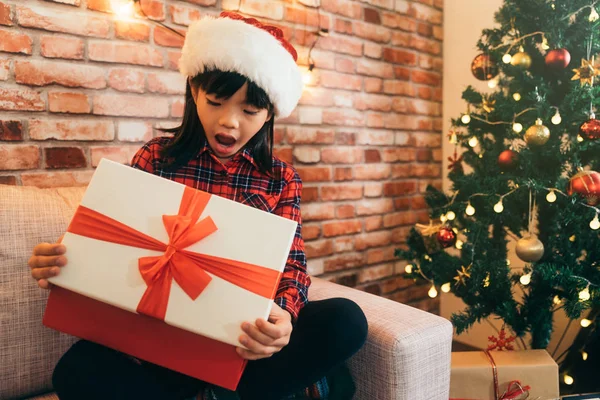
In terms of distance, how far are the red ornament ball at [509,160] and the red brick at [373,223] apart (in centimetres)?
65

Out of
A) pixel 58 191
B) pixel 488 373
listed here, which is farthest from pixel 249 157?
pixel 488 373

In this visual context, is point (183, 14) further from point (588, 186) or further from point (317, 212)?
point (588, 186)

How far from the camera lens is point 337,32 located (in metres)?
1.75

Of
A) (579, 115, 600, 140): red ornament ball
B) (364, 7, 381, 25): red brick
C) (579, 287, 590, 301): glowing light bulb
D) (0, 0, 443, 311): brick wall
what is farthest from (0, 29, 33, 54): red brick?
(579, 287, 590, 301): glowing light bulb

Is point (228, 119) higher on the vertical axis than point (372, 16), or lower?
lower

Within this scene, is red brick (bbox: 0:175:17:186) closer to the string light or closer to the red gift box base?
the red gift box base

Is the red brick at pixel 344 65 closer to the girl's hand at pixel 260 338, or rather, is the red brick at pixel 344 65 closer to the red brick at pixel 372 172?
the red brick at pixel 372 172

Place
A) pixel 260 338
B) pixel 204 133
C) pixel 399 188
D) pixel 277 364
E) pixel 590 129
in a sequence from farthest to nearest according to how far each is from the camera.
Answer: pixel 399 188
pixel 590 129
pixel 204 133
pixel 277 364
pixel 260 338

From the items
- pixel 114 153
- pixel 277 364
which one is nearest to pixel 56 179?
pixel 114 153

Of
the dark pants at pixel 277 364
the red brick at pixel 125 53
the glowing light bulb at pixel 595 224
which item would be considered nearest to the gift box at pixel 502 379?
the glowing light bulb at pixel 595 224

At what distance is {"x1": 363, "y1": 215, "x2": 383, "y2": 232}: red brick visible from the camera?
1923 mm

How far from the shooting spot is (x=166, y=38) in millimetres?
1362

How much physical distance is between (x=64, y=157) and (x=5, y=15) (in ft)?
1.19

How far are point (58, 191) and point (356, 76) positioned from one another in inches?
46.9
